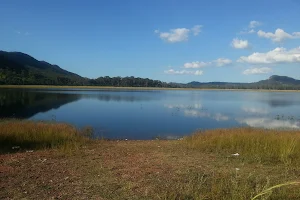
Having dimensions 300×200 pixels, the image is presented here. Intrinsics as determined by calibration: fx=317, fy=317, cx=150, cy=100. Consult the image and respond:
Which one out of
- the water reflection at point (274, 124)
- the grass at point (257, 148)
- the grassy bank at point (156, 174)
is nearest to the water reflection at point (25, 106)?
the water reflection at point (274, 124)

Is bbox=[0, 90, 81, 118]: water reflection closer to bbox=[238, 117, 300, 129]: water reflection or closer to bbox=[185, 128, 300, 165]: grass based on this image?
bbox=[238, 117, 300, 129]: water reflection

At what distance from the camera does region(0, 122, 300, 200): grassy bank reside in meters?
7.04

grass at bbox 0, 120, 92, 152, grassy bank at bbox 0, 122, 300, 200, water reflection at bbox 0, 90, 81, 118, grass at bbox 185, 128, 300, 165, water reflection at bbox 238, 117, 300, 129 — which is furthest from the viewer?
water reflection at bbox 0, 90, 81, 118

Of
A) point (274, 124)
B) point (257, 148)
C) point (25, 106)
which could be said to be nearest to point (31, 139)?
point (257, 148)

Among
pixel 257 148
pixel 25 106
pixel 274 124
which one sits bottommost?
pixel 274 124

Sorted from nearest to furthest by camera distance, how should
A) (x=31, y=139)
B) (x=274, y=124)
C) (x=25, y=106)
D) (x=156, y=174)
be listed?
1. (x=156, y=174)
2. (x=31, y=139)
3. (x=274, y=124)
4. (x=25, y=106)

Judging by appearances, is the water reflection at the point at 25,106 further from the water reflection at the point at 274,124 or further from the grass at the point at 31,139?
the water reflection at the point at 274,124

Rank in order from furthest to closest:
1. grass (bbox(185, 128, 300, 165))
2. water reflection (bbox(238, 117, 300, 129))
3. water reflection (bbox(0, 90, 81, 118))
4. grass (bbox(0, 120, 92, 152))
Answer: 1. water reflection (bbox(0, 90, 81, 118))
2. water reflection (bbox(238, 117, 300, 129))
3. grass (bbox(0, 120, 92, 152))
4. grass (bbox(185, 128, 300, 165))

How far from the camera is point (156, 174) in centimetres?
876

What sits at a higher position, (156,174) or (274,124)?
(156,174)

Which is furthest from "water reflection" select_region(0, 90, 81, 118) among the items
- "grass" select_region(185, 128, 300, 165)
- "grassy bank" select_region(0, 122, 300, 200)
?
"grass" select_region(185, 128, 300, 165)

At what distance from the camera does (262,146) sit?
13.6 meters

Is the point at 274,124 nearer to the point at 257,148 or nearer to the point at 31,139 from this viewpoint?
the point at 257,148

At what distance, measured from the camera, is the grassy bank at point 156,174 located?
277 inches
